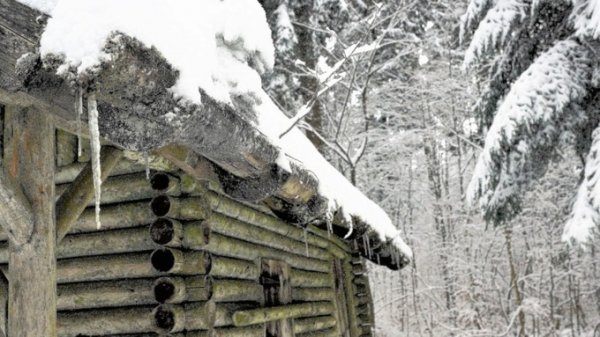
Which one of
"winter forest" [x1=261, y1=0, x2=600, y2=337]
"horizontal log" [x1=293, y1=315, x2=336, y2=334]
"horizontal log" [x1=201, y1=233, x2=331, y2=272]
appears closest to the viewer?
"horizontal log" [x1=201, y1=233, x2=331, y2=272]

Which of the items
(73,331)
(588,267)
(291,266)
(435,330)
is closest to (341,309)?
(291,266)

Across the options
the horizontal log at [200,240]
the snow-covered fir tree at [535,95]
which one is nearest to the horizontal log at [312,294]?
the horizontal log at [200,240]

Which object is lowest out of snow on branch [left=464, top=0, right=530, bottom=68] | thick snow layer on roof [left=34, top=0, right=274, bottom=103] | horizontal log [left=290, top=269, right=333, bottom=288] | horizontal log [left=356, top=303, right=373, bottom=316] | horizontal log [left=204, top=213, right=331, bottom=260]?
horizontal log [left=356, top=303, right=373, bottom=316]

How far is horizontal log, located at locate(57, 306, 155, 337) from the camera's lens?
4363mm

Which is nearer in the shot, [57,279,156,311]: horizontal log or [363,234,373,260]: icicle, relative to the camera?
[57,279,156,311]: horizontal log

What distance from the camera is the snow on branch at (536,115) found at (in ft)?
28.8

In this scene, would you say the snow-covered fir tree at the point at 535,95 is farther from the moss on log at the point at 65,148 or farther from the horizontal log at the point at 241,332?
the moss on log at the point at 65,148

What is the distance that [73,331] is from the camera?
15.0ft

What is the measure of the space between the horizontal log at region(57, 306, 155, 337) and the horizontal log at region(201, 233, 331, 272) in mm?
652

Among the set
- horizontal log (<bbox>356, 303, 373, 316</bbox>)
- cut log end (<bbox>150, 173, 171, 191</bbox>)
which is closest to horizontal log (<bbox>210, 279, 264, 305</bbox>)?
cut log end (<bbox>150, 173, 171, 191</bbox>)

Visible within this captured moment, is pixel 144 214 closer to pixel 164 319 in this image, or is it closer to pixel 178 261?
pixel 178 261

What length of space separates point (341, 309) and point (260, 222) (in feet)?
11.7

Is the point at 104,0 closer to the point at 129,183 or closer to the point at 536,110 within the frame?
the point at 129,183

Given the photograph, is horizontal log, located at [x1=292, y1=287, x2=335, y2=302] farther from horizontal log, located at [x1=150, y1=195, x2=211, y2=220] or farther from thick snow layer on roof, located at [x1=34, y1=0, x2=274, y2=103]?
thick snow layer on roof, located at [x1=34, y1=0, x2=274, y2=103]
